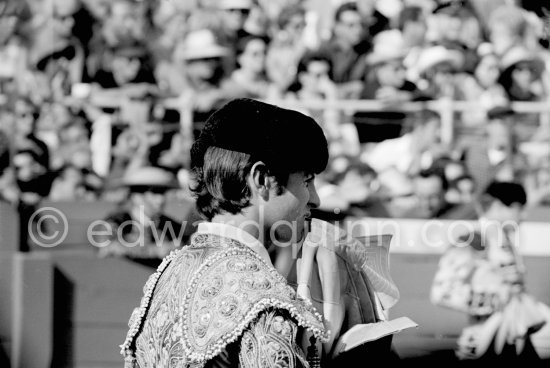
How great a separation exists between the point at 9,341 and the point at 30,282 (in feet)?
1.10

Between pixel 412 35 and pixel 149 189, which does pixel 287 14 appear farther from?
pixel 149 189

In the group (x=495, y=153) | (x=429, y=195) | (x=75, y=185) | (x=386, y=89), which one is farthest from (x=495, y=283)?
(x=75, y=185)

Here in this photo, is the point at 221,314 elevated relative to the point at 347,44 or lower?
lower

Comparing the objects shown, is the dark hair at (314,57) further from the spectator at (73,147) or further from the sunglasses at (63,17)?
the sunglasses at (63,17)

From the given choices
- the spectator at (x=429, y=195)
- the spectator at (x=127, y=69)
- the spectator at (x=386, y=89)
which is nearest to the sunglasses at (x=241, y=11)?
the spectator at (x=127, y=69)

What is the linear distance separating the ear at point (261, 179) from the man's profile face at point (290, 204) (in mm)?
14

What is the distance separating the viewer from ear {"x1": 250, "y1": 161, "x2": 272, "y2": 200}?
1.64m

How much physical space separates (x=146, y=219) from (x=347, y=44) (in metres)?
1.45

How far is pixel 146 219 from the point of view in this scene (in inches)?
209

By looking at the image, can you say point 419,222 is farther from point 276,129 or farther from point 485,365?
point 276,129

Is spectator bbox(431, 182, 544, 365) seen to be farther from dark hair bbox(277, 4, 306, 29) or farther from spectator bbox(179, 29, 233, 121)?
spectator bbox(179, 29, 233, 121)

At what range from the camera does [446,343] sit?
5211 mm

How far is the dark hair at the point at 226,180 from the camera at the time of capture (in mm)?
1645

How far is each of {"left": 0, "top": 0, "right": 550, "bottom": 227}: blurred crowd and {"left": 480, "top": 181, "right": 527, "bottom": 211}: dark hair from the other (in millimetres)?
145
